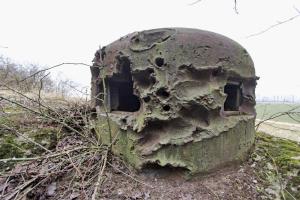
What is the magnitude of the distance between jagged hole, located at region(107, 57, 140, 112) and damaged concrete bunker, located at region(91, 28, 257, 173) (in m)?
0.06

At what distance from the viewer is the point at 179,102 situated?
10.7 ft

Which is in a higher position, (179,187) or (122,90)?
(122,90)

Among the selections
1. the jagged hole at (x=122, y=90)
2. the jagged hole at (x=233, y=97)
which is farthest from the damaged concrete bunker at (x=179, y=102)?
the jagged hole at (x=233, y=97)

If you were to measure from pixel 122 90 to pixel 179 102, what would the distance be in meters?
1.66

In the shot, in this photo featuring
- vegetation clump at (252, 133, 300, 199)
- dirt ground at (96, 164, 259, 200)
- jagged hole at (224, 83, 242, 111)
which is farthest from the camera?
jagged hole at (224, 83, 242, 111)

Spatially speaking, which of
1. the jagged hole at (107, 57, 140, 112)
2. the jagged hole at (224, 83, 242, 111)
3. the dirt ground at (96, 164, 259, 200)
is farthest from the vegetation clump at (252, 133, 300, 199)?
the jagged hole at (107, 57, 140, 112)

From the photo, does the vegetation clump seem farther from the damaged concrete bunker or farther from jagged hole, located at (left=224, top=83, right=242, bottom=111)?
jagged hole, located at (left=224, top=83, right=242, bottom=111)

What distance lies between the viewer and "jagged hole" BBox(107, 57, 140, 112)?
3988mm

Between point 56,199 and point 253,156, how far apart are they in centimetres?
298

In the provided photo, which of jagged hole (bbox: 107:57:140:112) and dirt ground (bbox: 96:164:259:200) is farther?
jagged hole (bbox: 107:57:140:112)

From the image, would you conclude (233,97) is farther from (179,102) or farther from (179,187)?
(179,187)

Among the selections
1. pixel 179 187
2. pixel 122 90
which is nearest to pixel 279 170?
pixel 179 187

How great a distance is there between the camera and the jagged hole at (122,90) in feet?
13.1

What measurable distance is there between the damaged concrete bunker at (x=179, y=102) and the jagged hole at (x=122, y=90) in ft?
0.19
